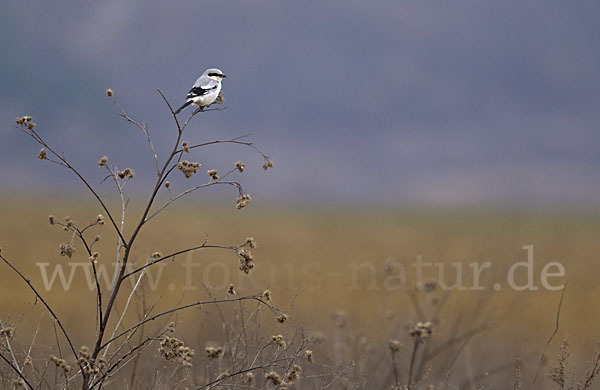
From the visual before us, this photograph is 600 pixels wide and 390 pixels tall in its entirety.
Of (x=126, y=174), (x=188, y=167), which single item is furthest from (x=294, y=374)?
(x=126, y=174)

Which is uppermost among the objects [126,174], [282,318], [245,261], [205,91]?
[205,91]

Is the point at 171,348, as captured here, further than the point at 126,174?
No

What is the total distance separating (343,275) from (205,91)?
77.5ft

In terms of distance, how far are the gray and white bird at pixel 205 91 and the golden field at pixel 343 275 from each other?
2.06 meters

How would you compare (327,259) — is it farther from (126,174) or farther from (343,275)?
(126,174)

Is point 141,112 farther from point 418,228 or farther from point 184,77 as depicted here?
point 418,228

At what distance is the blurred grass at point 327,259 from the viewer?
14341 millimetres

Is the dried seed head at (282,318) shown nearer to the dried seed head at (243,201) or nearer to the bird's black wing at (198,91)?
the dried seed head at (243,201)

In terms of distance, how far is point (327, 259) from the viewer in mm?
33250

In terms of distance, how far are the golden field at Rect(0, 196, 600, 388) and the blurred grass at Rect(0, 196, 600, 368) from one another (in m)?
0.06

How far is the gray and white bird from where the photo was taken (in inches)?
218

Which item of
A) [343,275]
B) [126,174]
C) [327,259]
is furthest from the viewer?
[327,259]

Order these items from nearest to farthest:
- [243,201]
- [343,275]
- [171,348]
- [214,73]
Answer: [171,348] → [243,201] → [214,73] → [343,275]

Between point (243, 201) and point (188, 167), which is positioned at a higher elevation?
point (188, 167)
